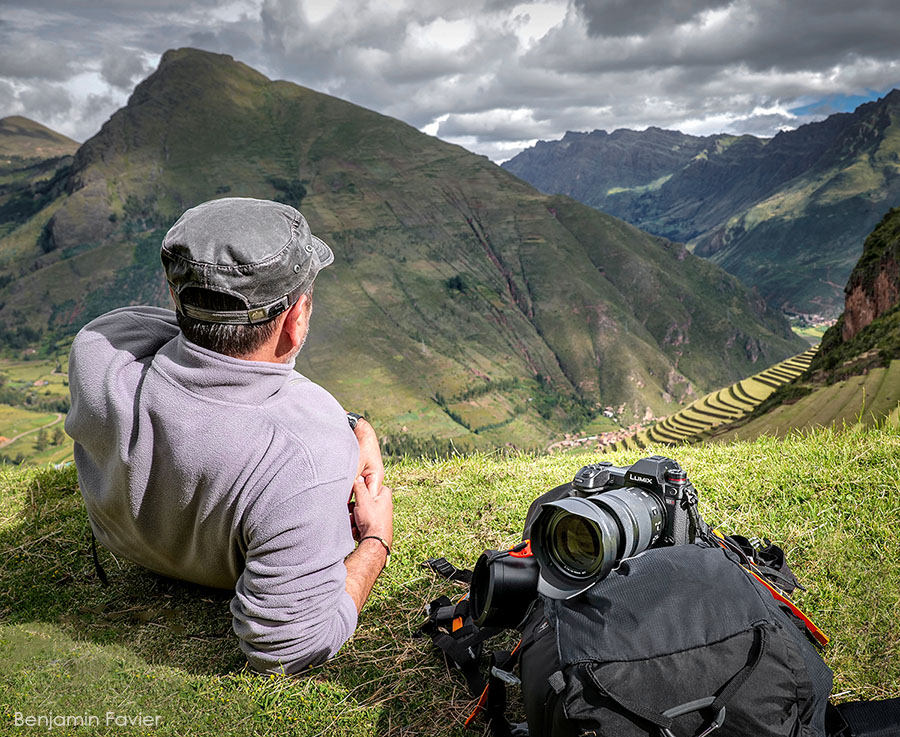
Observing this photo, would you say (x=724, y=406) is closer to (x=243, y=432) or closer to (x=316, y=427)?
(x=316, y=427)

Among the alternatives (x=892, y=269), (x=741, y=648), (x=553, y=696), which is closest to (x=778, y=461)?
(x=741, y=648)

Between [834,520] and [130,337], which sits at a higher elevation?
[130,337]

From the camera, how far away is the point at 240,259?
246 centimetres

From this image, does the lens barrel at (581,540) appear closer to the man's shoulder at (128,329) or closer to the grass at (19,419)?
the man's shoulder at (128,329)

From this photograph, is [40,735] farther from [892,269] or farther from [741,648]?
[892,269]

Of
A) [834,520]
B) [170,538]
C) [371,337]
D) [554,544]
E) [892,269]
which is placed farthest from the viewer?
[371,337]

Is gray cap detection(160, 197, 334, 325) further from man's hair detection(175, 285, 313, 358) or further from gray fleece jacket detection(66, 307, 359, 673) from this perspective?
gray fleece jacket detection(66, 307, 359, 673)

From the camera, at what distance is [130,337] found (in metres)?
3.01

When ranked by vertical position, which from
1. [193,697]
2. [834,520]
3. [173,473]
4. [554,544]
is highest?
[173,473]

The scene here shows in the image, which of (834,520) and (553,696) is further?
(834,520)

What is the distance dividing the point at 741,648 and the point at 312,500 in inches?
71.6

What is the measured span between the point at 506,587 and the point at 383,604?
1.50 meters

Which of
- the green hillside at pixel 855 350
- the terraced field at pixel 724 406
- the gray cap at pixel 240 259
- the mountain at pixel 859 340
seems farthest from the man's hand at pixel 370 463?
the terraced field at pixel 724 406

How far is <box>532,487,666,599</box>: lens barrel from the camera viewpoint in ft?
7.43
